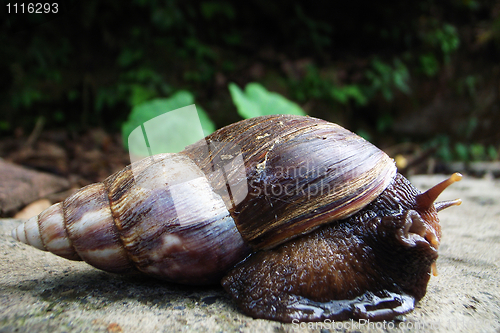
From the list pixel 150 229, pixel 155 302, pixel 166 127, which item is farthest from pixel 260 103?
pixel 155 302

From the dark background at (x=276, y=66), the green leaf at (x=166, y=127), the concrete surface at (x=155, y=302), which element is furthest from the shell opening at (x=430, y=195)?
the dark background at (x=276, y=66)

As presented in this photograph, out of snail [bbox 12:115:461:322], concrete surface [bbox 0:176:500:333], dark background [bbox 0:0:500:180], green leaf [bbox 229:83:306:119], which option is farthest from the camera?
dark background [bbox 0:0:500:180]

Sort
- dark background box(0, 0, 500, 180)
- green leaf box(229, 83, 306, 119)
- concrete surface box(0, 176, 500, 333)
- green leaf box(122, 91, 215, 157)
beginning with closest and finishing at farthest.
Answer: concrete surface box(0, 176, 500, 333) → green leaf box(122, 91, 215, 157) → green leaf box(229, 83, 306, 119) → dark background box(0, 0, 500, 180)

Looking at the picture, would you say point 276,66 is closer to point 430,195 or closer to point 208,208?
point 430,195

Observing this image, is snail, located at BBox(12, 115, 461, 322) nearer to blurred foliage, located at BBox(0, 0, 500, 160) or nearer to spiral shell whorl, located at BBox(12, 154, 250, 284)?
spiral shell whorl, located at BBox(12, 154, 250, 284)

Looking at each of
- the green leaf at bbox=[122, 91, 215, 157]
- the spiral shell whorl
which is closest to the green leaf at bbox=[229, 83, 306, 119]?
Result: the green leaf at bbox=[122, 91, 215, 157]

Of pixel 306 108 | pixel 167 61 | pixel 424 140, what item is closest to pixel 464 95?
pixel 424 140
